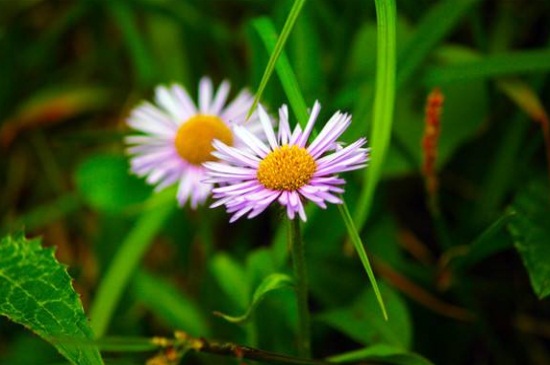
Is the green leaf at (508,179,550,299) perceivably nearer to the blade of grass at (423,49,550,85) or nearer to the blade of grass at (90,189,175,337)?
the blade of grass at (423,49,550,85)

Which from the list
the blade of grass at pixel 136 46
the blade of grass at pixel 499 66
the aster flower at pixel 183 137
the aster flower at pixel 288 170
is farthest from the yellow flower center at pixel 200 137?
the blade of grass at pixel 136 46

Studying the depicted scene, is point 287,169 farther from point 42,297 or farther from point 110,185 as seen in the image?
point 110,185

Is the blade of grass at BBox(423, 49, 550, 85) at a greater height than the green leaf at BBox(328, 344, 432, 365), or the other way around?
the blade of grass at BBox(423, 49, 550, 85)

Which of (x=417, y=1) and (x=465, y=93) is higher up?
(x=417, y=1)

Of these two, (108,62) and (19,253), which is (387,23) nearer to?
(19,253)

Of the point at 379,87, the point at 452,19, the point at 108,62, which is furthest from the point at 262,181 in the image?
the point at 108,62

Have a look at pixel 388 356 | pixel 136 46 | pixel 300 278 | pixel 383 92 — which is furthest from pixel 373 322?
pixel 136 46

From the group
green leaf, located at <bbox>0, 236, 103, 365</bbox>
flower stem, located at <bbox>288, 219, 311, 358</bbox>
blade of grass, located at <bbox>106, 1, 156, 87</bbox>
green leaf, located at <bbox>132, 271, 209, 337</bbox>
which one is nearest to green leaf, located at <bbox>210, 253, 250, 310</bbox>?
green leaf, located at <bbox>132, 271, 209, 337</bbox>
